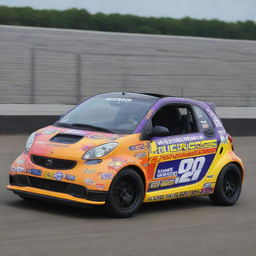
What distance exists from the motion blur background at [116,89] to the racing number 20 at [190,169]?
1.41ft

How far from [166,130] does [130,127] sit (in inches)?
18.0

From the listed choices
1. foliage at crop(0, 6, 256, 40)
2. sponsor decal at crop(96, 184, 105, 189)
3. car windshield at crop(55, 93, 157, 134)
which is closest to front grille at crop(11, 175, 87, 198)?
sponsor decal at crop(96, 184, 105, 189)

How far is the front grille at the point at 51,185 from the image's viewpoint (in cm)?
821

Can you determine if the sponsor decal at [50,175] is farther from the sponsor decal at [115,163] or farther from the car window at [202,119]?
the car window at [202,119]

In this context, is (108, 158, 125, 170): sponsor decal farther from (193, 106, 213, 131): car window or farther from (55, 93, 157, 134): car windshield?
(193, 106, 213, 131): car window

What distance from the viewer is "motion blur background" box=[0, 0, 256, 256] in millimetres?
7289

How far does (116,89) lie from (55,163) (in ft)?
43.7

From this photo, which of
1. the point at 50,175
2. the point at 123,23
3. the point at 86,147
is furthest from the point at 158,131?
the point at 123,23

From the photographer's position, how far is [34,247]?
21.9 feet

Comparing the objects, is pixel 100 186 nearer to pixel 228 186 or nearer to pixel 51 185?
pixel 51 185

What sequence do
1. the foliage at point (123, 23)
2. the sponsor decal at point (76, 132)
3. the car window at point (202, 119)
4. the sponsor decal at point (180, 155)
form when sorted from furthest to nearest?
1. the foliage at point (123, 23)
2. the car window at point (202, 119)
3. the sponsor decal at point (180, 155)
4. the sponsor decal at point (76, 132)

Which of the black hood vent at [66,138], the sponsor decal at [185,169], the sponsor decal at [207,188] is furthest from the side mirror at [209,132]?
the black hood vent at [66,138]

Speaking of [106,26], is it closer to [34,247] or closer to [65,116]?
[65,116]

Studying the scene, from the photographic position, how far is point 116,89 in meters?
21.6
